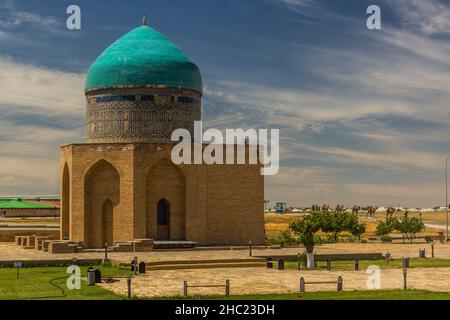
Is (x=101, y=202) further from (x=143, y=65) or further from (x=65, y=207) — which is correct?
(x=143, y=65)

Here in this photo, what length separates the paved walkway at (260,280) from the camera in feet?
74.5

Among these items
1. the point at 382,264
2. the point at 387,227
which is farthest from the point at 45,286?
the point at 387,227

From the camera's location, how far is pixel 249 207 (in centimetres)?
3950

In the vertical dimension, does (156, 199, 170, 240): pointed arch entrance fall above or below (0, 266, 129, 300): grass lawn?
above

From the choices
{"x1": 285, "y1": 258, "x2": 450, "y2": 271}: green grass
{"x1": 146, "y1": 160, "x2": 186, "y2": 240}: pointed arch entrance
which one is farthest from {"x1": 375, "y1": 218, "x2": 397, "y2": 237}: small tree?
{"x1": 146, "y1": 160, "x2": 186, "y2": 240}: pointed arch entrance

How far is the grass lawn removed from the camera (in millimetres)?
21156

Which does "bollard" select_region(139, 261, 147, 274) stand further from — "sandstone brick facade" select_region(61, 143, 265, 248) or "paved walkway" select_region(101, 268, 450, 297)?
"sandstone brick facade" select_region(61, 143, 265, 248)

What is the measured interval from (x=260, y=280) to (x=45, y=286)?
747cm

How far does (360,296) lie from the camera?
21.2 m

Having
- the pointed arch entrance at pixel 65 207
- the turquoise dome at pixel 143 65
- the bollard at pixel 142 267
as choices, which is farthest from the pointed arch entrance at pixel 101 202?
the bollard at pixel 142 267

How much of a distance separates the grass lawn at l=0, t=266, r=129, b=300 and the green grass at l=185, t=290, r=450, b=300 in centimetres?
374

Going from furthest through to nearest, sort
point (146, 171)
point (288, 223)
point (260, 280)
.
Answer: point (288, 223), point (146, 171), point (260, 280)

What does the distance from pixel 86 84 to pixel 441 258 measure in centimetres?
2176
